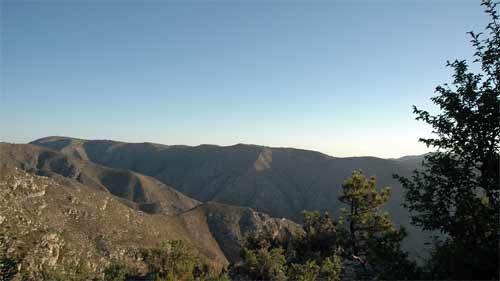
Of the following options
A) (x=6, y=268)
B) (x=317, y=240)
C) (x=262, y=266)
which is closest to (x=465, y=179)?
(x=262, y=266)

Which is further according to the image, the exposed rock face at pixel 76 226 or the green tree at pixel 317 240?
the exposed rock face at pixel 76 226

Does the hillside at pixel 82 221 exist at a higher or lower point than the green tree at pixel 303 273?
lower

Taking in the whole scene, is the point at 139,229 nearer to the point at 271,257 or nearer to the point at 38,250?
the point at 38,250

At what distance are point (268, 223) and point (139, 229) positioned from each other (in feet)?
244

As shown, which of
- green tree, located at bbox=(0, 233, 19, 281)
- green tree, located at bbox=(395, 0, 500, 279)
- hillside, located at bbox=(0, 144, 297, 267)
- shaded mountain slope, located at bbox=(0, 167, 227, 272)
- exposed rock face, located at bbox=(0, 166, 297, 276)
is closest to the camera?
green tree, located at bbox=(395, 0, 500, 279)

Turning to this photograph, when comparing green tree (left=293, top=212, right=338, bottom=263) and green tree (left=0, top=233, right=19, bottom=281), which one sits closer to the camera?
green tree (left=0, top=233, right=19, bottom=281)

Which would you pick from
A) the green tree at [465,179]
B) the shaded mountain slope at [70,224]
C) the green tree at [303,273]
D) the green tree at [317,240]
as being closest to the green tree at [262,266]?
the green tree at [303,273]

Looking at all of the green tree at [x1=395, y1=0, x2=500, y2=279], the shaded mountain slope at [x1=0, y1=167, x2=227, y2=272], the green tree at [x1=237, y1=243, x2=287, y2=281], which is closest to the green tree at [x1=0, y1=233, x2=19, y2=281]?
the green tree at [x1=237, y1=243, x2=287, y2=281]

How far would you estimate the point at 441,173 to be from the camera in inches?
381

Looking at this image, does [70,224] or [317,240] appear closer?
[317,240]

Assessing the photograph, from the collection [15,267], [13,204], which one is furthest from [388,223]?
[13,204]

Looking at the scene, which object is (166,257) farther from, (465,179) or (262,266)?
(465,179)

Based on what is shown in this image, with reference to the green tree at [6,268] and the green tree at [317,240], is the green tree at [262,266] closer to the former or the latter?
the green tree at [317,240]

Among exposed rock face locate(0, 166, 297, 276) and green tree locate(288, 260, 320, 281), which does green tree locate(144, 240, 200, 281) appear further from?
exposed rock face locate(0, 166, 297, 276)
